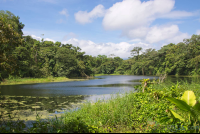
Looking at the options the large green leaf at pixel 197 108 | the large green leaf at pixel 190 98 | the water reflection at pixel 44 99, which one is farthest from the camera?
the water reflection at pixel 44 99

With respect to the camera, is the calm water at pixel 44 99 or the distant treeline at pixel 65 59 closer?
the calm water at pixel 44 99

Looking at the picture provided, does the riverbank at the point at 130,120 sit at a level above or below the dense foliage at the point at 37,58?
below

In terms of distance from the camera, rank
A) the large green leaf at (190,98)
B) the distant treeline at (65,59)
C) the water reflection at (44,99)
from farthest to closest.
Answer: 1. the distant treeline at (65,59)
2. the water reflection at (44,99)
3. the large green leaf at (190,98)

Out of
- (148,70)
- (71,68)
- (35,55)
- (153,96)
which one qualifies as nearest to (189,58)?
(148,70)

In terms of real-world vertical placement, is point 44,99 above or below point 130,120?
below

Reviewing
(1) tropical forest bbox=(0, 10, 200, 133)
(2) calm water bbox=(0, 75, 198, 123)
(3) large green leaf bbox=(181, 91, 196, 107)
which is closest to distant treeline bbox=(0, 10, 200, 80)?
(1) tropical forest bbox=(0, 10, 200, 133)

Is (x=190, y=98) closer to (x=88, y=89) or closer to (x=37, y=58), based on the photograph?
(x=88, y=89)

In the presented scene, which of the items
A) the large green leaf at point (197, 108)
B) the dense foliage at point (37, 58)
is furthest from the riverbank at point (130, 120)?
the dense foliage at point (37, 58)

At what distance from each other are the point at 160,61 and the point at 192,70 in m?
14.2

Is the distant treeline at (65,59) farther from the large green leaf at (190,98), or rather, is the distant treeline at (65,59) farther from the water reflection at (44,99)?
the large green leaf at (190,98)

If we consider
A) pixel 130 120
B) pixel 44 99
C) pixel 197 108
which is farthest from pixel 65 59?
pixel 197 108

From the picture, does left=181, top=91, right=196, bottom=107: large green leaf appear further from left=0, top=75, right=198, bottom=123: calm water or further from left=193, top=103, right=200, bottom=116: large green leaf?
left=0, top=75, right=198, bottom=123: calm water

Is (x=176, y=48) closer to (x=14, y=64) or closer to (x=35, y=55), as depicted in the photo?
(x=35, y=55)

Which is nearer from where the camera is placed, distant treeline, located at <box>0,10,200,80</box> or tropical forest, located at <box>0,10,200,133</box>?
tropical forest, located at <box>0,10,200,133</box>
